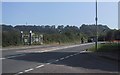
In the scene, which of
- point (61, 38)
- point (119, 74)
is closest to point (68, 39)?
point (61, 38)

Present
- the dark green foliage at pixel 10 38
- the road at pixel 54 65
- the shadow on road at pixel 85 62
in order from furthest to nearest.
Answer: the dark green foliage at pixel 10 38 → the shadow on road at pixel 85 62 → the road at pixel 54 65

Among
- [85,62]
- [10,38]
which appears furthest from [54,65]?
[10,38]

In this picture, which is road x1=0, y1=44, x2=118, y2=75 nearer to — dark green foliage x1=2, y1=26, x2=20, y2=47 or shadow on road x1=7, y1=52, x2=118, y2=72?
shadow on road x1=7, y1=52, x2=118, y2=72

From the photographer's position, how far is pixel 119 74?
17562mm

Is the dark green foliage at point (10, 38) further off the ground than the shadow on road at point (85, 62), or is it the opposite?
the dark green foliage at point (10, 38)

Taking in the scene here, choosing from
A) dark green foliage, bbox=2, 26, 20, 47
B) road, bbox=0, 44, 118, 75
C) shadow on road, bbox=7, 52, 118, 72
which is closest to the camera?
road, bbox=0, 44, 118, 75

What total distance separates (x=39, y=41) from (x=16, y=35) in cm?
1634

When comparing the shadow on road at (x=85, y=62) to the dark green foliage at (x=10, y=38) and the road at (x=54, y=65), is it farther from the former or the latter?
the dark green foliage at (x=10, y=38)

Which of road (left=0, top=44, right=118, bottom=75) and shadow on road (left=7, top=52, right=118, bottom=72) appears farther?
shadow on road (left=7, top=52, right=118, bottom=72)

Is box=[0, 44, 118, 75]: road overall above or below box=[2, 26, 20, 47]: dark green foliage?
below

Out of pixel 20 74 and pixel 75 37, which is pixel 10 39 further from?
pixel 75 37

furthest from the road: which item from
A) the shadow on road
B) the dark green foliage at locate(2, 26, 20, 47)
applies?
the dark green foliage at locate(2, 26, 20, 47)

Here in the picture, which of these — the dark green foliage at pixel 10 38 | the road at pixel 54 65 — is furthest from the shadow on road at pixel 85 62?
the dark green foliage at pixel 10 38

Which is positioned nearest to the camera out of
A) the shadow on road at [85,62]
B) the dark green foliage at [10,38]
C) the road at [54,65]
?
the road at [54,65]
